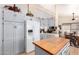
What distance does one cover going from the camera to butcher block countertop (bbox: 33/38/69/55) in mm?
2293

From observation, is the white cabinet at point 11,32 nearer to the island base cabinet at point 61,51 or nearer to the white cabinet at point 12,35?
the white cabinet at point 12,35

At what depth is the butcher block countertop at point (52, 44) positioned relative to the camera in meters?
2.29

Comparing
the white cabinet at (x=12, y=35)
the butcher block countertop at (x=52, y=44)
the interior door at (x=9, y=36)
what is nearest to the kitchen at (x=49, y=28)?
the butcher block countertop at (x=52, y=44)

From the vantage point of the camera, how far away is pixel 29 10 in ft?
8.17

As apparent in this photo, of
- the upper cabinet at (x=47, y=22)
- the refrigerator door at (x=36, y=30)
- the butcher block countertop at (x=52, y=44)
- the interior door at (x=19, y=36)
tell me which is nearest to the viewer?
the butcher block countertop at (x=52, y=44)

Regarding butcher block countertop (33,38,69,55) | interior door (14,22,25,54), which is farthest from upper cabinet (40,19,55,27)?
interior door (14,22,25,54)

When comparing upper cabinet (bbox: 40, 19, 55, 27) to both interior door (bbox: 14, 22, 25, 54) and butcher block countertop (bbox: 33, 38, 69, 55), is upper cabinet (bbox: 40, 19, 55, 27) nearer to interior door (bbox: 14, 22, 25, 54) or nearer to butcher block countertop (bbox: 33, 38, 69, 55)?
butcher block countertop (bbox: 33, 38, 69, 55)

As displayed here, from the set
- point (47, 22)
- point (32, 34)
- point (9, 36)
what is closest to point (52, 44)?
point (47, 22)

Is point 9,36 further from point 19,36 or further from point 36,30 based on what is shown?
point 36,30

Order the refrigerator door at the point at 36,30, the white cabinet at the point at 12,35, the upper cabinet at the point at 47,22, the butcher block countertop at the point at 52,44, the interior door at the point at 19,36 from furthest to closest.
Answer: the white cabinet at the point at 12,35 → the interior door at the point at 19,36 → the refrigerator door at the point at 36,30 → the upper cabinet at the point at 47,22 → the butcher block countertop at the point at 52,44

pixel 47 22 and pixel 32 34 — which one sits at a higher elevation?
pixel 47 22

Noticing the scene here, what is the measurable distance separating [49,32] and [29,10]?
585mm

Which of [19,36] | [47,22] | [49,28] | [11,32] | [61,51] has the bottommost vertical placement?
[61,51]

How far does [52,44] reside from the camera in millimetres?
2516
